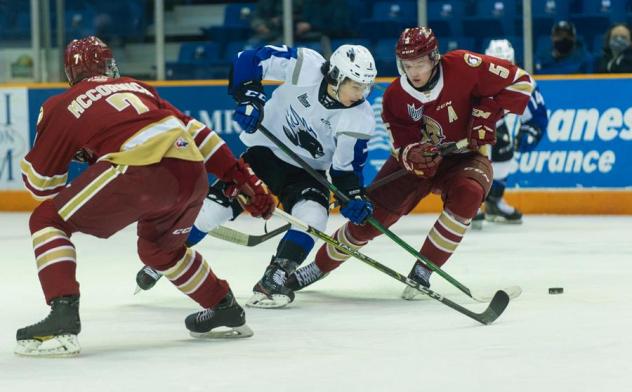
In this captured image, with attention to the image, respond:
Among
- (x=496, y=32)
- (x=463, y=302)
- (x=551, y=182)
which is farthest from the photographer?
(x=496, y=32)

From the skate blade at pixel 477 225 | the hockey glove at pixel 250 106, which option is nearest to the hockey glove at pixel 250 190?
the hockey glove at pixel 250 106

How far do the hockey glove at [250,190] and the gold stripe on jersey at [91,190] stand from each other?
374mm

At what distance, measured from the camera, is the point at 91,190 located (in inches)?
149

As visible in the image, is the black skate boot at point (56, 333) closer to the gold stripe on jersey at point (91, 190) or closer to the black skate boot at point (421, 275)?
the gold stripe on jersey at point (91, 190)

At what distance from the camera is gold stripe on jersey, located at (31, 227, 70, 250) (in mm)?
3775

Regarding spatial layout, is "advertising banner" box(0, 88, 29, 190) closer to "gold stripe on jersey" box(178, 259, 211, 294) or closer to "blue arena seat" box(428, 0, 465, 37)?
"blue arena seat" box(428, 0, 465, 37)

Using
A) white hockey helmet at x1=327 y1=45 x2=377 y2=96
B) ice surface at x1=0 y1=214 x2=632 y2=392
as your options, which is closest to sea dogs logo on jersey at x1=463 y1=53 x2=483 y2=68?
white hockey helmet at x1=327 y1=45 x2=377 y2=96

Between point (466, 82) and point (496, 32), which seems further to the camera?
point (496, 32)

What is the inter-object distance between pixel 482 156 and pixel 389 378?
1895 millimetres

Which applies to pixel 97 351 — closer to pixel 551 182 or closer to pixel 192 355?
pixel 192 355

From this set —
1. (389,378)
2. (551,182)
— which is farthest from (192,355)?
(551,182)

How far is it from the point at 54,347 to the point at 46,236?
326 millimetres

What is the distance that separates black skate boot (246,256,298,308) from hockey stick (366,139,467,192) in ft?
1.50

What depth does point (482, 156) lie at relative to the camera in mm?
5230
